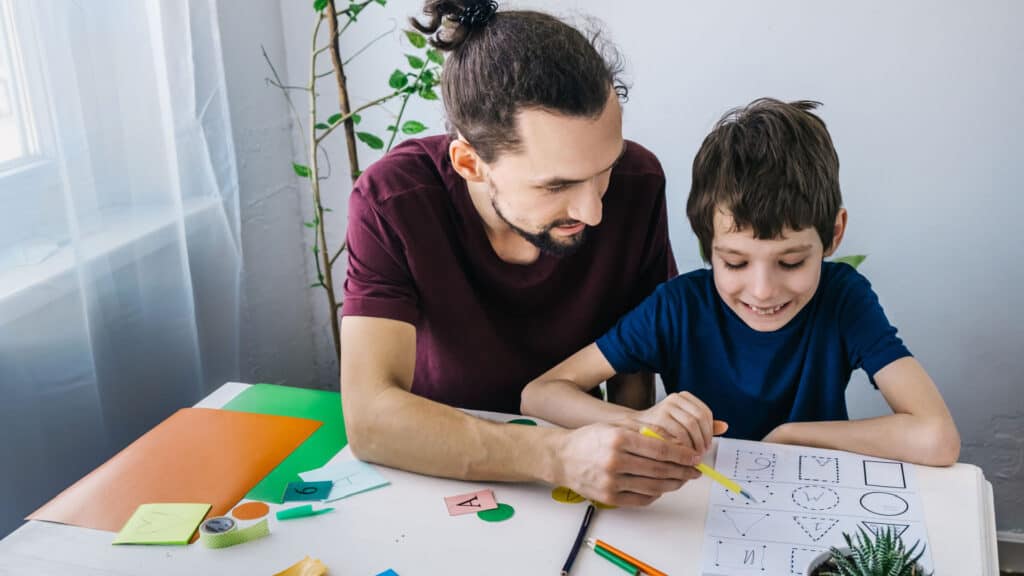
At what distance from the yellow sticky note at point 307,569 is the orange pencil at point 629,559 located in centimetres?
27

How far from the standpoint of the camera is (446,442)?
1.10 meters

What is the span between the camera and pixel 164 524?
101 centimetres

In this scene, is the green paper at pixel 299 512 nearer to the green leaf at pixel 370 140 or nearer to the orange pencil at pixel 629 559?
the orange pencil at pixel 629 559

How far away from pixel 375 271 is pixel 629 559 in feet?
1.80

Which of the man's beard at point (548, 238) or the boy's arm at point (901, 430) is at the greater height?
the man's beard at point (548, 238)

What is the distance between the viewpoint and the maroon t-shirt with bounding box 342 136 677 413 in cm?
129

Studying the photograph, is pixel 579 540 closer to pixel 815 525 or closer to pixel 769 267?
pixel 815 525

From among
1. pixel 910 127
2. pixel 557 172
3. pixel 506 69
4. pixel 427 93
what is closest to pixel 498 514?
pixel 557 172

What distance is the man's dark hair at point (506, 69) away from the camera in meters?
1.16

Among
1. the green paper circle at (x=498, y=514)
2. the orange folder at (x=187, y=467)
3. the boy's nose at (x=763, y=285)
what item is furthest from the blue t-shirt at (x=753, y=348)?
the orange folder at (x=187, y=467)

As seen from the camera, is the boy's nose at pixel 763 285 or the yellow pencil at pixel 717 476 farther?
the boy's nose at pixel 763 285

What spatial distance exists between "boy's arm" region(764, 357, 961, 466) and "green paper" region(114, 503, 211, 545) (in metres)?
0.69

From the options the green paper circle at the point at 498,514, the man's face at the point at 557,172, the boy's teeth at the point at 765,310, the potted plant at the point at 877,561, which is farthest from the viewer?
the boy's teeth at the point at 765,310

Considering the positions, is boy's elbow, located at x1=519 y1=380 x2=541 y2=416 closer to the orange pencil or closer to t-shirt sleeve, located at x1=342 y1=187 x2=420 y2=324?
t-shirt sleeve, located at x1=342 y1=187 x2=420 y2=324
